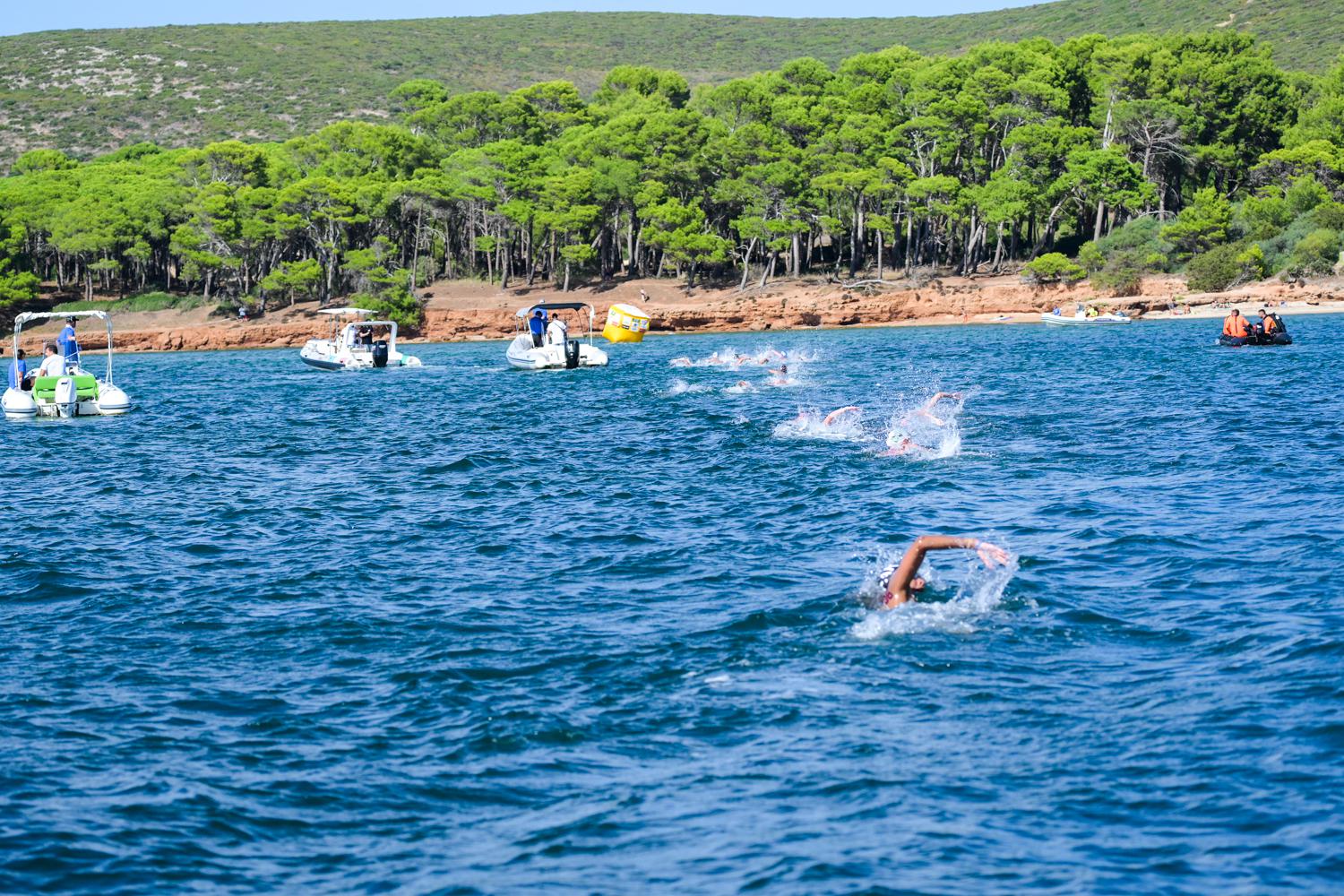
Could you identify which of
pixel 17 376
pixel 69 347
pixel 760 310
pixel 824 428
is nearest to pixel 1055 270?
pixel 760 310

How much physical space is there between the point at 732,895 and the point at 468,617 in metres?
7.10

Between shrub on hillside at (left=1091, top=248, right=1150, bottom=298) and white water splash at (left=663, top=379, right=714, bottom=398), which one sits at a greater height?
shrub on hillside at (left=1091, top=248, right=1150, bottom=298)

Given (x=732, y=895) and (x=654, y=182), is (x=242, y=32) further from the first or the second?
(x=732, y=895)

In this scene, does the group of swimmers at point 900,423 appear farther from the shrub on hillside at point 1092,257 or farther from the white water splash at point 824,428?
the shrub on hillside at point 1092,257

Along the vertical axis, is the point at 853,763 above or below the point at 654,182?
below

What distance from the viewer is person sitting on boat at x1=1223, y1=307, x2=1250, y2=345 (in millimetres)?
50875

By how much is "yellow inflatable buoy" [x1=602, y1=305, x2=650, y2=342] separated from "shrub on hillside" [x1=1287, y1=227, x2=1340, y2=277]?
112 ft

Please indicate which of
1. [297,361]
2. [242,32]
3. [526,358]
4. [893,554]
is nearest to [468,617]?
[893,554]

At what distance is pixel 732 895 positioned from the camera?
8703 millimetres

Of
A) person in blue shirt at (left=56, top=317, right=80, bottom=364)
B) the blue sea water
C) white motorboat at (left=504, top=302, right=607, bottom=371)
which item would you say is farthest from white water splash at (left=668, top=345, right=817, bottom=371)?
the blue sea water

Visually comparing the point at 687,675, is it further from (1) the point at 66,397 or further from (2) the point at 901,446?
(1) the point at 66,397

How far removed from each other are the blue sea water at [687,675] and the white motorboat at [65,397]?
1149 centimetres

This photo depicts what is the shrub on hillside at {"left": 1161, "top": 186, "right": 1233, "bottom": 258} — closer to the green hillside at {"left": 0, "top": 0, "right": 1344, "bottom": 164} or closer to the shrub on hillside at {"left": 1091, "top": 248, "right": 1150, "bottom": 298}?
the shrub on hillside at {"left": 1091, "top": 248, "right": 1150, "bottom": 298}

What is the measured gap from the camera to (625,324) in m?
67.2
